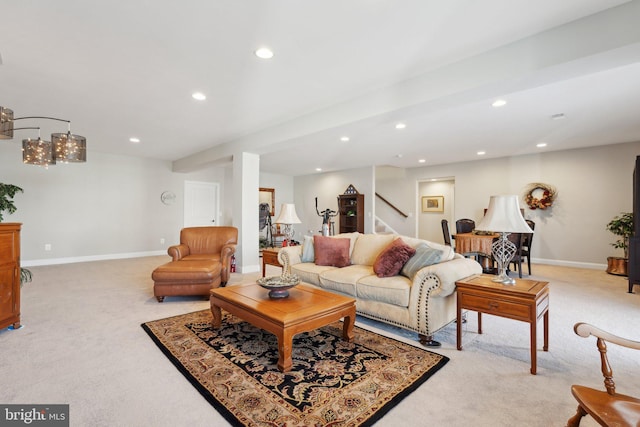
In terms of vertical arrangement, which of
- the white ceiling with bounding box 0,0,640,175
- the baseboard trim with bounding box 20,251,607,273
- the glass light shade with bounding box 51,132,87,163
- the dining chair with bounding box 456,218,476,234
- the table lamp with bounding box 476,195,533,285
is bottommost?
the baseboard trim with bounding box 20,251,607,273

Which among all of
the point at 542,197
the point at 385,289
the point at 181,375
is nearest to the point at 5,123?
the point at 181,375

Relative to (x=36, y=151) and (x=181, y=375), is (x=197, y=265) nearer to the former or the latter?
(x=181, y=375)

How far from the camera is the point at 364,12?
2107mm

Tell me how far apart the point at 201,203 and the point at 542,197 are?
831 cm

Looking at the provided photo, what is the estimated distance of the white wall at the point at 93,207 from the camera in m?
6.12

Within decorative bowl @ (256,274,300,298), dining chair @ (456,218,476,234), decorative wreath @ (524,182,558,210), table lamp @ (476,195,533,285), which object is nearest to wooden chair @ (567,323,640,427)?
table lamp @ (476,195,533,285)

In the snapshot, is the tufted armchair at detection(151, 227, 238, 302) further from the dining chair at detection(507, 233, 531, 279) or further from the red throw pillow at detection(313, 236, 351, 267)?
the dining chair at detection(507, 233, 531, 279)

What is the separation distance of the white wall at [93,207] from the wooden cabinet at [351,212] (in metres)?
4.22

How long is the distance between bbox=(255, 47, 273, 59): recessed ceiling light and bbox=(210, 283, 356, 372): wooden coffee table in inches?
82.7

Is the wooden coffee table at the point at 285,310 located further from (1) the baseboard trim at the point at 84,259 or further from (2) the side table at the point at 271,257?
(1) the baseboard trim at the point at 84,259

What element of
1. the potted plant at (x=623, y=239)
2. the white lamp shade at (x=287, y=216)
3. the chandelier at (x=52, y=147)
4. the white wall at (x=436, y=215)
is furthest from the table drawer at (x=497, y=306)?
the white wall at (x=436, y=215)

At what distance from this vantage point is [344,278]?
313 cm

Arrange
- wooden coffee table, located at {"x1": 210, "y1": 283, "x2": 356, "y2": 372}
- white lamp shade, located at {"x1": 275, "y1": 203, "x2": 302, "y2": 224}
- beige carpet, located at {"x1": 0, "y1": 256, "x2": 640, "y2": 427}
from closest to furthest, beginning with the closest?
beige carpet, located at {"x1": 0, "y1": 256, "x2": 640, "y2": 427} → wooden coffee table, located at {"x1": 210, "y1": 283, "x2": 356, "y2": 372} → white lamp shade, located at {"x1": 275, "y1": 203, "x2": 302, "y2": 224}

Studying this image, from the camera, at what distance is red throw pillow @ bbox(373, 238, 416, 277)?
116 inches
